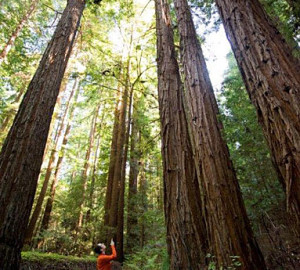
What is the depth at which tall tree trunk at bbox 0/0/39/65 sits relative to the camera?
11.1 metres

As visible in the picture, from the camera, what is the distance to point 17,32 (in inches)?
473

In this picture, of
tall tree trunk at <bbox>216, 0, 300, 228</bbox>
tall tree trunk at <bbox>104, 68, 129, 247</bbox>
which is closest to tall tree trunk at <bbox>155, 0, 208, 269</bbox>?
tall tree trunk at <bbox>216, 0, 300, 228</bbox>

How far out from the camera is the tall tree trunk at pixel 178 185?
3.33m

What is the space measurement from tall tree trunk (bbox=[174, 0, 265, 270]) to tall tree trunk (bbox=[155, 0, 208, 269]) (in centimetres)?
28

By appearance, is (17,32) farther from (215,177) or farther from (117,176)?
(215,177)

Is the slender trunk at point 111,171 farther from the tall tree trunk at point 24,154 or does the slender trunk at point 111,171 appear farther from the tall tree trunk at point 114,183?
the tall tree trunk at point 24,154

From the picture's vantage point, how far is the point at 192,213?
3.68m

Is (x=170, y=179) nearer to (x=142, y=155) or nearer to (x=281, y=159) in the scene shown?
(x=281, y=159)

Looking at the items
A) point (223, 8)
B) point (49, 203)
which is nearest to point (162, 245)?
point (223, 8)

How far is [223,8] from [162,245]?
671 cm

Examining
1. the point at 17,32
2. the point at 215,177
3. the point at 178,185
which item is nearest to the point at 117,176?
the point at 178,185

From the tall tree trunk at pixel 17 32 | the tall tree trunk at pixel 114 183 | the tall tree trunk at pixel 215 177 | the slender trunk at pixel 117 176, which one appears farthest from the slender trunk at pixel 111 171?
the tall tree trunk at pixel 215 177

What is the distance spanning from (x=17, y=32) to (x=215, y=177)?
13.2m

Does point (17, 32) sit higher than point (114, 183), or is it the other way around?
point (17, 32)
